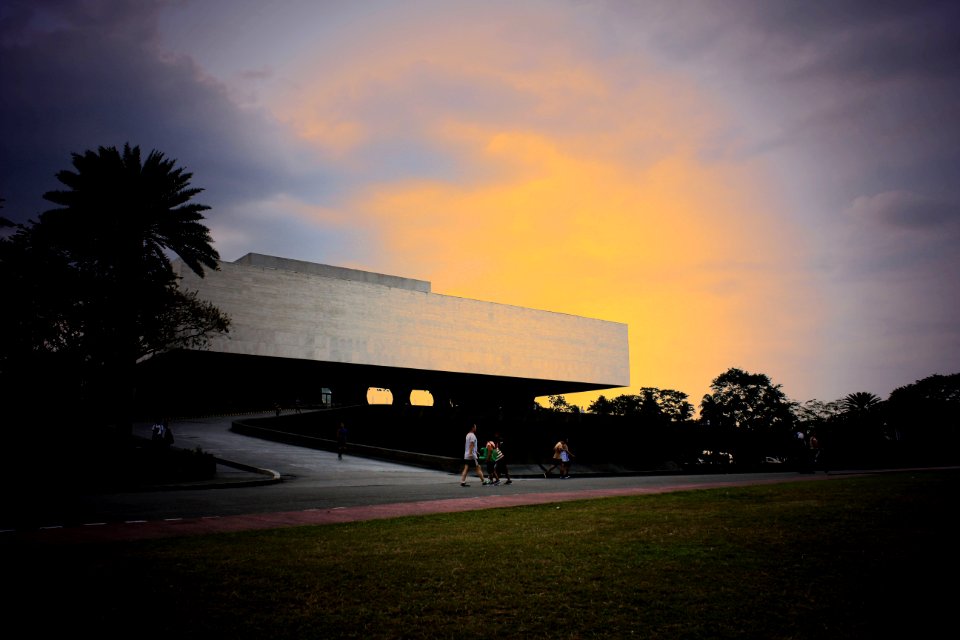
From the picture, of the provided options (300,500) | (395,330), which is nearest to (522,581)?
(300,500)

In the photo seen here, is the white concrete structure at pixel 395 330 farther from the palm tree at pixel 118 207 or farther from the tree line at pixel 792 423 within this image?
the palm tree at pixel 118 207

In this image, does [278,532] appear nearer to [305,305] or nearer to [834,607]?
[834,607]

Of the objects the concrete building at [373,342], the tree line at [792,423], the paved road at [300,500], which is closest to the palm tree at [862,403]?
the tree line at [792,423]

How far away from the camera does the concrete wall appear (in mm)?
57750

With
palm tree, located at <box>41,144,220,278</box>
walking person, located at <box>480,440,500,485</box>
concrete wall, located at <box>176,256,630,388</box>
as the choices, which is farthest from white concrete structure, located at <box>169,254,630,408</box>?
walking person, located at <box>480,440,500,485</box>

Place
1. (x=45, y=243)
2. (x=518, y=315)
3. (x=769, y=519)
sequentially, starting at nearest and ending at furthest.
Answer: (x=769, y=519), (x=45, y=243), (x=518, y=315)

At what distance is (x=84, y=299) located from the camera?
2456 cm

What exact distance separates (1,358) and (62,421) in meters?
3.58

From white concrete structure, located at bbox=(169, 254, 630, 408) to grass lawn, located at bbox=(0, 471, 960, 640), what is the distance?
51992 millimetres

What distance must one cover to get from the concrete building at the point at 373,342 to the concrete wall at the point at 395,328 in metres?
0.11

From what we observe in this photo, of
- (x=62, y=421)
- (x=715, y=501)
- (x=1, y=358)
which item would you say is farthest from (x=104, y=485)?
(x=715, y=501)

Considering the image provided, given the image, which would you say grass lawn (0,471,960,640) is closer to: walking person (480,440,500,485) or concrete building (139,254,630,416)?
walking person (480,440,500,485)

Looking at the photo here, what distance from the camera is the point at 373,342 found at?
213ft

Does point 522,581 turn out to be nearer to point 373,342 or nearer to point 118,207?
point 118,207
